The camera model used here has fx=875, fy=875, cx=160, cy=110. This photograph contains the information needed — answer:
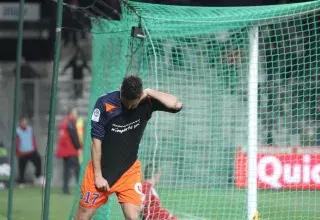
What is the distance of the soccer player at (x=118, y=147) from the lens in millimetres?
8320

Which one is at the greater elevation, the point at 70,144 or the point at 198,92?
the point at 198,92

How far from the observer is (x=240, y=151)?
14492 mm

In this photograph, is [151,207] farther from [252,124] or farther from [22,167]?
[22,167]

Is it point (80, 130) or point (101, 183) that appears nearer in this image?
point (101, 183)

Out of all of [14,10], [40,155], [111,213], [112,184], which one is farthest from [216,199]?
[14,10]

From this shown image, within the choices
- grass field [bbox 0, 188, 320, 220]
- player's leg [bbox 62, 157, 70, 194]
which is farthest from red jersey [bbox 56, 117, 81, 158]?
grass field [bbox 0, 188, 320, 220]

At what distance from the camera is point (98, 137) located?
8328 mm

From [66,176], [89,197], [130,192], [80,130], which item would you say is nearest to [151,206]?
[130,192]

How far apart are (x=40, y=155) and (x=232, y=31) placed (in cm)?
1047

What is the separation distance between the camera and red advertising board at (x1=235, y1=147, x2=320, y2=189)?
13.7 meters

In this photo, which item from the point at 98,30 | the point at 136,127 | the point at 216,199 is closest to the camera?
the point at 136,127

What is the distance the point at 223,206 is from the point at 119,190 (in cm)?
524

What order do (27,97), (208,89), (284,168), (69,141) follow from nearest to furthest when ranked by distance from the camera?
(208,89) < (284,168) < (69,141) < (27,97)

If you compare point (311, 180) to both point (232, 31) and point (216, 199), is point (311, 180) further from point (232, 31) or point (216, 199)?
point (232, 31)
